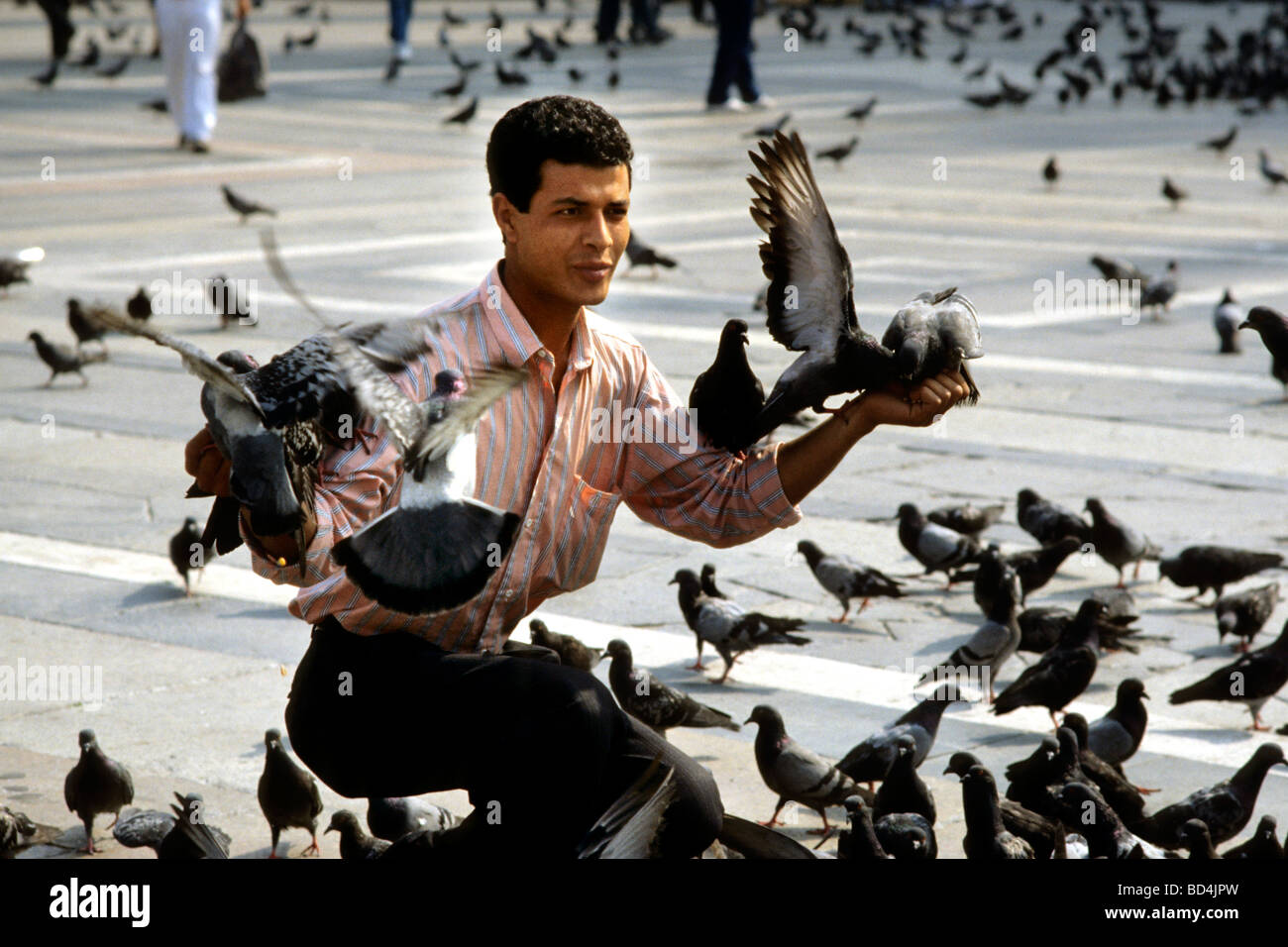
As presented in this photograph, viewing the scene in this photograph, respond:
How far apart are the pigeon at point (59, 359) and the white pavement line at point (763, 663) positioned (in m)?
2.97

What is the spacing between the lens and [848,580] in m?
6.67

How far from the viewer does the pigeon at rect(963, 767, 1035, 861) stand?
4305 mm

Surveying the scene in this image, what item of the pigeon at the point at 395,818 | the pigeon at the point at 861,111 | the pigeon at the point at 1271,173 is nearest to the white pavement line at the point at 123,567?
the pigeon at the point at 395,818

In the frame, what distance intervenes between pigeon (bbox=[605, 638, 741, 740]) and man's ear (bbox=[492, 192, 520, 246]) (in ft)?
6.76

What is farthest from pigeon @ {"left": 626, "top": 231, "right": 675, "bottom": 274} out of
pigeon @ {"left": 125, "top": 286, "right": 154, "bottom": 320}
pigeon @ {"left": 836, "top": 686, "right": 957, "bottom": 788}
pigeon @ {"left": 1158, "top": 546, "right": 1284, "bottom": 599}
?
pigeon @ {"left": 836, "top": 686, "right": 957, "bottom": 788}

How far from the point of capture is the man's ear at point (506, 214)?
358 centimetres

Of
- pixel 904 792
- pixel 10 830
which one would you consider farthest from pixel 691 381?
pixel 10 830

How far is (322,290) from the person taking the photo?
41.6 feet

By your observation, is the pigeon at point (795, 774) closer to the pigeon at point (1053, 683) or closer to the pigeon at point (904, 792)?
the pigeon at point (904, 792)

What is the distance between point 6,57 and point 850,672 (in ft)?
90.6

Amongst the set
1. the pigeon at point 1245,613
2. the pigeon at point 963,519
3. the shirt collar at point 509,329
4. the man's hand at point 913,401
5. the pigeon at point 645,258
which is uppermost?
the shirt collar at point 509,329

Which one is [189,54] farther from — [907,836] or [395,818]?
[907,836]

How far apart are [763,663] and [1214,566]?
181 centimetres

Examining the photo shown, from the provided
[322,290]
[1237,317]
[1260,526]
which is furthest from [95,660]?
[1237,317]
